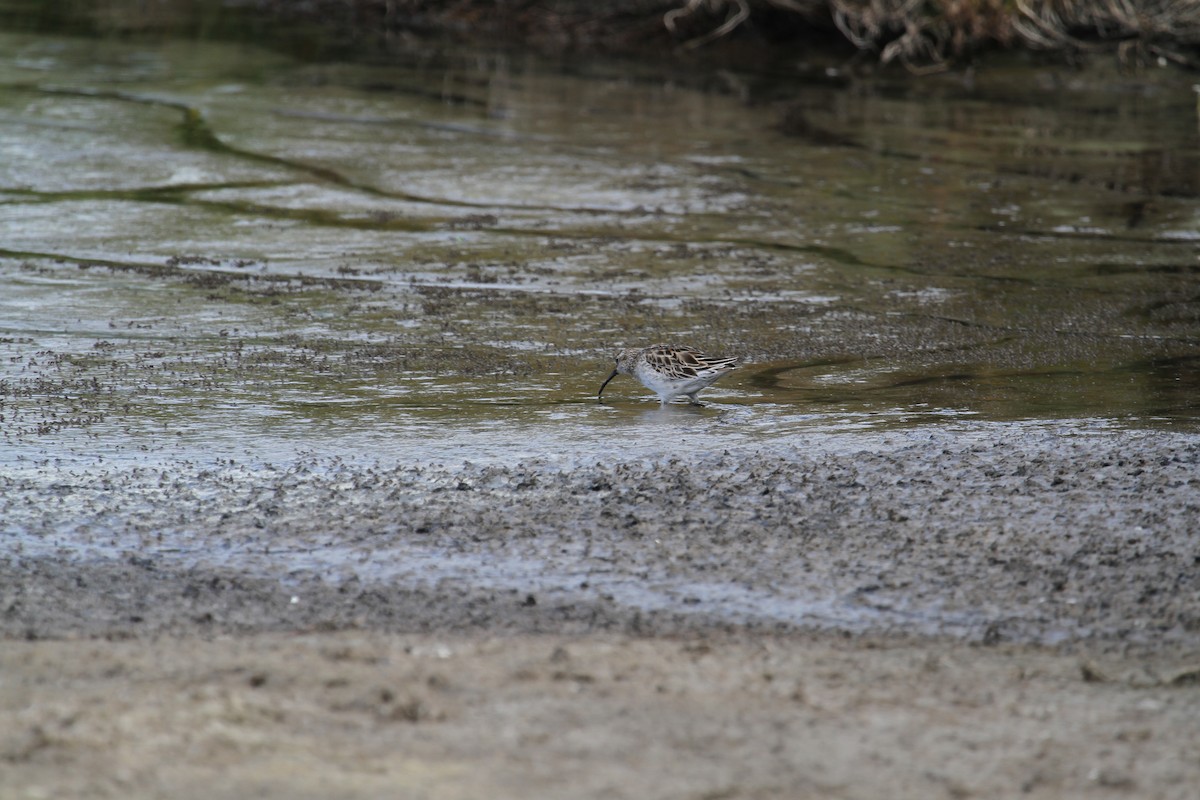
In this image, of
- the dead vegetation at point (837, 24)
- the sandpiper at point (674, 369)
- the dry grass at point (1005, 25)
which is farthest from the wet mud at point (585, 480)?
the dead vegetation at point (837, 24)

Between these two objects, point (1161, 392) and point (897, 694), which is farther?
point (1161, 392)

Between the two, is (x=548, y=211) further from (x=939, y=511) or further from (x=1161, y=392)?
(x=939, y=511)

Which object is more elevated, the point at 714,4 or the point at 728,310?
the point at 714,4

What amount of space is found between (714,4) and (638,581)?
20.5 meters

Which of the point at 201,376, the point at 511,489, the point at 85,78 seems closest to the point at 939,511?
the point at 511,489

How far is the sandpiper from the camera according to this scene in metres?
7.81

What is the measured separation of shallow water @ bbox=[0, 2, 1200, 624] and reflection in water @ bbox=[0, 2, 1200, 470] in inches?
1.5

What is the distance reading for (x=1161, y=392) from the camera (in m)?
8.27

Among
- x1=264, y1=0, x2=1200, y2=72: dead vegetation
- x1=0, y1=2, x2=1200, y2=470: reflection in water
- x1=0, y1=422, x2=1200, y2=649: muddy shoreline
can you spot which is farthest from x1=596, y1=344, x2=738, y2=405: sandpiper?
x1=264, y1=0, x2=1200, y2=72: dead vegetation

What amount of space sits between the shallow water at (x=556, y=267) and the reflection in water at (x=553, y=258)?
0.04 m

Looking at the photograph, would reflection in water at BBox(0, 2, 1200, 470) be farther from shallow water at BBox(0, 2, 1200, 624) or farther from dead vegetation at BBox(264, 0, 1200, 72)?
dead vegetation at BBox(264, 0, 1200, 72)

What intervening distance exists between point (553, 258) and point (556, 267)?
0.95 ft

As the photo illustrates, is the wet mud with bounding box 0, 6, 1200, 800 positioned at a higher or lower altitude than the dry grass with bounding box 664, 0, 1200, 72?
lower

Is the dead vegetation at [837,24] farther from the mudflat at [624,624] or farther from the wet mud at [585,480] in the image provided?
the mudflat at [624,624]
